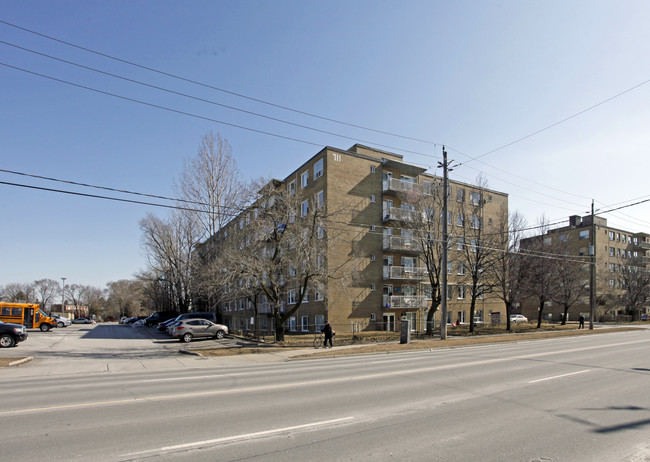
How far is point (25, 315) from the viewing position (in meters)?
39.6

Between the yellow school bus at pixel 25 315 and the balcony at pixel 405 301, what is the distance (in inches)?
1322

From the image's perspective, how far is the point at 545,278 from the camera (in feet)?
132

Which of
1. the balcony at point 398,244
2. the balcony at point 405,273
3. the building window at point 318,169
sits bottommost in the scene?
the balcony at point 405,273

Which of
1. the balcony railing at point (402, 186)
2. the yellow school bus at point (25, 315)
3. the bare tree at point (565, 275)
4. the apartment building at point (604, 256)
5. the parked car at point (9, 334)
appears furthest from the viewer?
the apartment building at point (604, 256)

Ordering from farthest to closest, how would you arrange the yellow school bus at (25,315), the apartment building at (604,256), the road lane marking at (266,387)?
the apartment building at (604,256)
the yellow school bus at (25,315)
the road lane marking at (266,387)

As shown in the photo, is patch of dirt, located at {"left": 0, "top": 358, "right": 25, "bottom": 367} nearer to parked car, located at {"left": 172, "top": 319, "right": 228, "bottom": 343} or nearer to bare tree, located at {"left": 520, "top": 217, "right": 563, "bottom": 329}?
parked car, located at {"left": 172, "top": 319, "right": 228, "bottom": 343}

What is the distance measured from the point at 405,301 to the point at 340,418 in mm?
31626

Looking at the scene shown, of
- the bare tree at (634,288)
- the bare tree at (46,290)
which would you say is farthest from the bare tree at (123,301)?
the bare tree at (634,288)

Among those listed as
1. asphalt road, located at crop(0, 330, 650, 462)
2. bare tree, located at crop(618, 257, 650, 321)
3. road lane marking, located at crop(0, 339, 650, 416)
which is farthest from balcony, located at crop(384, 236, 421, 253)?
bare tree, located at crop(618, 257, 650, 321)

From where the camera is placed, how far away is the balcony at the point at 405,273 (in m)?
A: 37.5

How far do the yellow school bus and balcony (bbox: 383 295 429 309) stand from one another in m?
33.6

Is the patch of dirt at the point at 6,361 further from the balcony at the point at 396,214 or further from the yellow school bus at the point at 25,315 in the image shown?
the balcony at the point at 396,214

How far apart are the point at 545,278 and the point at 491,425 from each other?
126 ft

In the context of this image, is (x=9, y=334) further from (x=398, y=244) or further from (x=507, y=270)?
(x=507, y=270)
